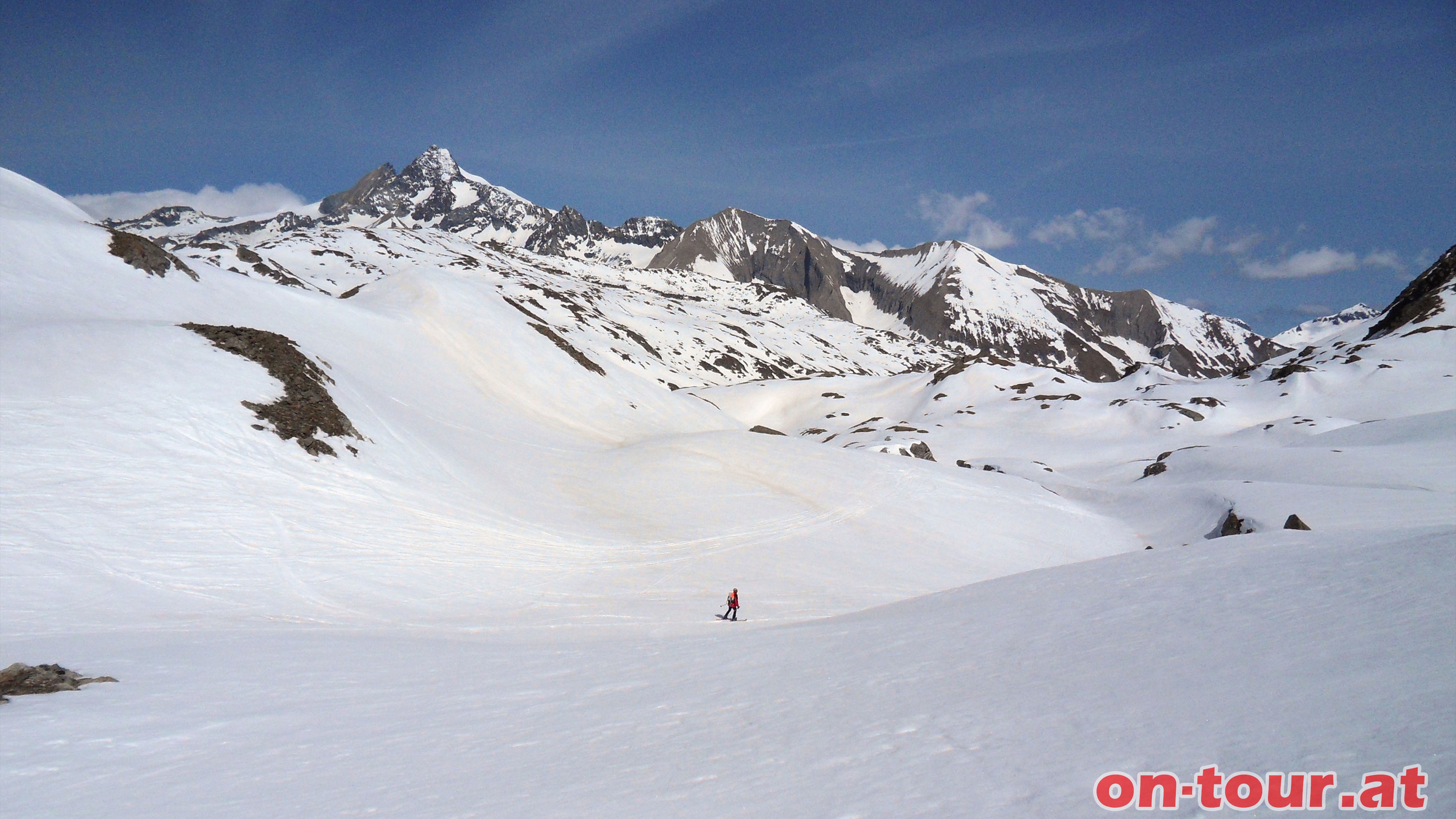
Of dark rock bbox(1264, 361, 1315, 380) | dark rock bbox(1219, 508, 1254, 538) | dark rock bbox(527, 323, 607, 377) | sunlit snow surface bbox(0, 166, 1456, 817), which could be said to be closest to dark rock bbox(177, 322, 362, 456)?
sunlit snow surface bbox(0, 166, 1456, 817)

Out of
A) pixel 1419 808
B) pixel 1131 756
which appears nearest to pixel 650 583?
pixel 1131 756

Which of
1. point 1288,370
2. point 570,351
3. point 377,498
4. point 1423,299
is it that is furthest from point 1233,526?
point 1423,299

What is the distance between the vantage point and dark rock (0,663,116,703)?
10.8 metres

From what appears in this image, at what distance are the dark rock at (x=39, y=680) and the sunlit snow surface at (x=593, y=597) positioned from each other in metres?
0.59

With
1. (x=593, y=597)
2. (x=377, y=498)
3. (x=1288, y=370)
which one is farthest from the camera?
(x=1288, y=370)

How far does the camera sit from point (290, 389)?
29.4 metres

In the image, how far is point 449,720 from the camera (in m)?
10.6

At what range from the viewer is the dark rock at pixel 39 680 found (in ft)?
35.5

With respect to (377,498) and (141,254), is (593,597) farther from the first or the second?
(141,254)

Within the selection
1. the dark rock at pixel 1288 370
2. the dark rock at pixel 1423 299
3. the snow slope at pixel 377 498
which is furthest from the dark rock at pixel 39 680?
the dark rock at pixel 1423 299

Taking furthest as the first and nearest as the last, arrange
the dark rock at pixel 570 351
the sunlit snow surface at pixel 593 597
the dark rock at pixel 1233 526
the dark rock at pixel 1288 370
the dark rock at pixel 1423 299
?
the dark rock at pixel 1423 299
the dark rock at pixel 1288 370
the dark rock at pixel 570 351
the dark rock at pixel 1233 526
the sunlit snow surface at pixel 593 597

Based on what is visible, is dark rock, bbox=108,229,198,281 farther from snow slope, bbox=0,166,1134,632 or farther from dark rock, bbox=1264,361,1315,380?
dark rock, bbox=1264,361,1315,380

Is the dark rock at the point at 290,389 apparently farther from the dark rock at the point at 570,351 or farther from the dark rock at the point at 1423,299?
the dark rock at the point at 1423,299

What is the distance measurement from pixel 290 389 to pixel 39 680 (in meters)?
20.2
